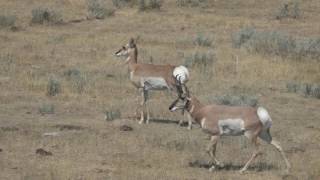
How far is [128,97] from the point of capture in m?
18.8

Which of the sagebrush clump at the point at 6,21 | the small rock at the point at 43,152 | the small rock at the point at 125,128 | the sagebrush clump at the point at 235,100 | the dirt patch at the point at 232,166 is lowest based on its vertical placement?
the sagebrush clump at the point at 6,21

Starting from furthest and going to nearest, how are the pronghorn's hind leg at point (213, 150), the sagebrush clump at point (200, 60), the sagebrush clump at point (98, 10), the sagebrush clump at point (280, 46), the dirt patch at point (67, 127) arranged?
the sagebrush clump at point (98, 10)
the sagebrush clump at point (280, 46)
the sagebrush clump at point (200, 60)
the dirt patch at point (67, 127)
the pronghorn's hind leg at point (213, 150)

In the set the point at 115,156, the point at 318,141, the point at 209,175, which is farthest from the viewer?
the point at 318,141

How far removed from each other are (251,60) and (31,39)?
7.56m

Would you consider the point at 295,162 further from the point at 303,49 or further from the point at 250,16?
the point at 250,16

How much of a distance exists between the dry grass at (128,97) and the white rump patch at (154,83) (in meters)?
0.74

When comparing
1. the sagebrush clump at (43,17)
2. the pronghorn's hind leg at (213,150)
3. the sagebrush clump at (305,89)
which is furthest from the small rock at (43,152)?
the sagebrush clump at (43,17)

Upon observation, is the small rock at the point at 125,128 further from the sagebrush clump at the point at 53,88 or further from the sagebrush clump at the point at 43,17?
the sagebrush clump at the point at 43,17

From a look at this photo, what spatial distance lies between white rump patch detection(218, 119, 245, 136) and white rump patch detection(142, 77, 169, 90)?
3873mm

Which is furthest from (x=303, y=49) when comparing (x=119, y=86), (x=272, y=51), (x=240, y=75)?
(x=119, y=86)

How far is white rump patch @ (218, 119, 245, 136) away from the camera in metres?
12.2

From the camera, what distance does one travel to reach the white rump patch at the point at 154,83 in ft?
52.8

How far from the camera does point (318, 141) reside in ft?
50.0

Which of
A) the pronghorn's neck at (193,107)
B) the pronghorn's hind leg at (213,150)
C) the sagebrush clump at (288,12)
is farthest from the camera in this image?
the sagebrush clump at (288,12)
